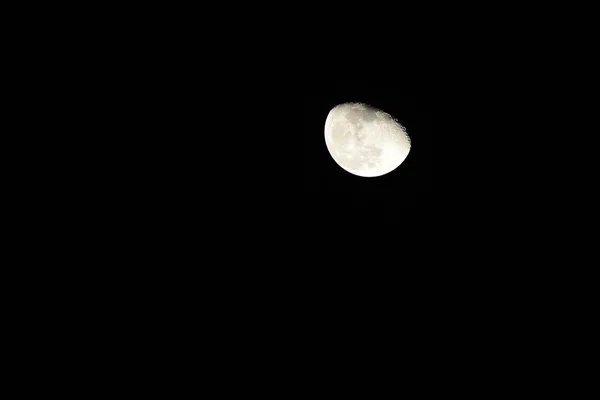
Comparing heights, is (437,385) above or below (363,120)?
below

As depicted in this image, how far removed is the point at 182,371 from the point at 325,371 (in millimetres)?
1367

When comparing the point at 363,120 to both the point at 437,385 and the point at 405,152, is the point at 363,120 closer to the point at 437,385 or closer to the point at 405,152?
the point at 405,152

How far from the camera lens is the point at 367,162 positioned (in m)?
2.23

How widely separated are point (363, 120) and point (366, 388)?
2.67 m

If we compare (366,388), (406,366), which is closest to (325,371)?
(366,388)

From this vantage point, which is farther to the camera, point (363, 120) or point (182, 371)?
point (182, 371)

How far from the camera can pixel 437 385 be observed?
11.3ft

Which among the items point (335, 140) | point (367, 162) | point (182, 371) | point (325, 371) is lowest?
point (182, 371)

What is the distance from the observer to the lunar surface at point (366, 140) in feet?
7.02

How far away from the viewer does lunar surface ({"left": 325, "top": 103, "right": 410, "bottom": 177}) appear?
2.14m

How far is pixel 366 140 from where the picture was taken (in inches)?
85.9

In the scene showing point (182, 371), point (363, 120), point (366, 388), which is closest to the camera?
point (363, 120)

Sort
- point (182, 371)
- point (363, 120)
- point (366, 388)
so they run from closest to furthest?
point (363, 120) → point (182, 371) → point (366, 388)

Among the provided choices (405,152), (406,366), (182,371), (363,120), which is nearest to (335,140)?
(363,120)
